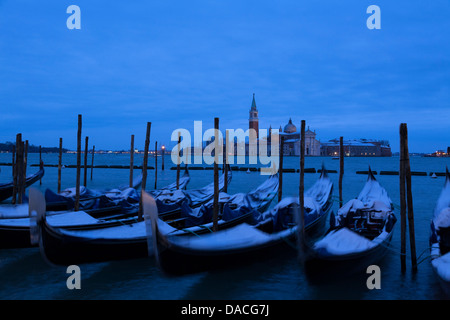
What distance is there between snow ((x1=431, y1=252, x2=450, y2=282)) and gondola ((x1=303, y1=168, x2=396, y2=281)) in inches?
31.4

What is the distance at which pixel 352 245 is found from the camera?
5.03 meters

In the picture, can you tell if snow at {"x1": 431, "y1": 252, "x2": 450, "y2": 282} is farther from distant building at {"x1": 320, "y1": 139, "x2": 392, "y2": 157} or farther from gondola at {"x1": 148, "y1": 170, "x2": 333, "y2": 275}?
distant building at {"x1": 320, "y1": 139, "x2": 392, "y2": 157}

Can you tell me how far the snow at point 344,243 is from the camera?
480cm

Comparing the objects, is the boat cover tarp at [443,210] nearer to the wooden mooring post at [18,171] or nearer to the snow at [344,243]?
the snow at [344,243]

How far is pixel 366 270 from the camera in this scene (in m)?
5.34

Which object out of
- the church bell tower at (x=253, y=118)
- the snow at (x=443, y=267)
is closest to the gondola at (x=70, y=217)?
the snow at (x=443, y=267)

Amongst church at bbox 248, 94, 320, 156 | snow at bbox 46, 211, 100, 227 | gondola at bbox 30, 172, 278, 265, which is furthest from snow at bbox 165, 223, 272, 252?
church at bbox 248, 94, 320, 156

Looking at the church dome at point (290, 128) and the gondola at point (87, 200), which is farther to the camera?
the church dome at point (290, 128)

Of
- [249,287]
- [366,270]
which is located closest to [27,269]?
[249,287]

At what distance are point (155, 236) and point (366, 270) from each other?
118 inches

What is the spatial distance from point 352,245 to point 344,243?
0.11 meters

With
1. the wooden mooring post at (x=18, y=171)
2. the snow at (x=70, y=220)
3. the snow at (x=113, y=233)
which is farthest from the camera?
the wooden mooring post at (x=18, y=171)

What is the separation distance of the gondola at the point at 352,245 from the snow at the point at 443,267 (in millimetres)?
799

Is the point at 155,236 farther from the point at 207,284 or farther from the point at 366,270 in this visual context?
the point at 366,270
